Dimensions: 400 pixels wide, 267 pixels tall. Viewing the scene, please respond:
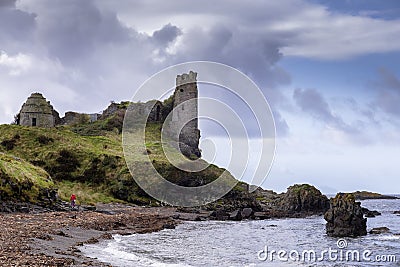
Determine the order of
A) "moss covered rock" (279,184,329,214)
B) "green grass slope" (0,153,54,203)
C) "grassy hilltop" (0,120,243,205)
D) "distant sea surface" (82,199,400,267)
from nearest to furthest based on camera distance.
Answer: "distant sea surface" (82,199,400,267)
"green grass slope" (0,153,54,203)
"grassy hilltop" (0,120,243,205)
"moss covered rock" (279,184,329,214)

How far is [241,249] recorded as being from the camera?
35.1 m

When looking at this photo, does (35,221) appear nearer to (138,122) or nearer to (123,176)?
(123,176)

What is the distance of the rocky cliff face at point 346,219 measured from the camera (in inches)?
1778

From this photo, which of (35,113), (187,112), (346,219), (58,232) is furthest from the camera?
(187,112)

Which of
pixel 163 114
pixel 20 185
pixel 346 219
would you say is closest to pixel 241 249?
pixel 346 219

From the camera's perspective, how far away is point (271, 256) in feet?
104

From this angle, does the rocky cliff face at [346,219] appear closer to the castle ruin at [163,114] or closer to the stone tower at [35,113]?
the castle ruin at [163,114]

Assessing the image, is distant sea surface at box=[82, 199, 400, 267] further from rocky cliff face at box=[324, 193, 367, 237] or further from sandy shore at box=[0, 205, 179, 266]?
sandy shore at box=[0, 205, 179, 266]

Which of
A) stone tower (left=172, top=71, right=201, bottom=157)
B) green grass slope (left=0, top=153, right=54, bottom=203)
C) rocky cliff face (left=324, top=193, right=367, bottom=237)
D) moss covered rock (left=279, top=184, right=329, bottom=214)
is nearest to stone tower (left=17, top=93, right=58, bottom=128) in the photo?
stone tower (left=172, top=71, right=201, bottom=157)

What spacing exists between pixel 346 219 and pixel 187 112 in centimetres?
6549

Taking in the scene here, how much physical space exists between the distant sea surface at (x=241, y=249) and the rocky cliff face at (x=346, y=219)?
1.07 metres

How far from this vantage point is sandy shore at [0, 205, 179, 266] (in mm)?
22219

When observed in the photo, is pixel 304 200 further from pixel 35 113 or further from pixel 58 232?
pixel 58 232

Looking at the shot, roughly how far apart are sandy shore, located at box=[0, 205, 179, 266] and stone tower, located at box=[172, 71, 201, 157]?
47.1m
